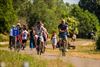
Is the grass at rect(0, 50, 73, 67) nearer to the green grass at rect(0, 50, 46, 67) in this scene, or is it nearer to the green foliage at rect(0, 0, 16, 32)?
the green grass at rect(0, 50, 46, 67)

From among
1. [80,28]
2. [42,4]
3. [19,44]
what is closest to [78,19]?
[80,28]

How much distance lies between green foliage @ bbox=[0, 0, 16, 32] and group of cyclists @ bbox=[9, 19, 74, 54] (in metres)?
31.3

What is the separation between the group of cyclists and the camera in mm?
22406

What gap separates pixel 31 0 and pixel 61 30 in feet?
165

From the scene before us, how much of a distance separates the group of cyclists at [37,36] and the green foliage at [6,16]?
31.3 metres

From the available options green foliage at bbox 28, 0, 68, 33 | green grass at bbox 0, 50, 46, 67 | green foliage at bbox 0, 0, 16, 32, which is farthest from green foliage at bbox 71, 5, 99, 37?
green grass at bbox 0, 50, 46, 67

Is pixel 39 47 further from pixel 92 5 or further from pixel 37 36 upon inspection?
pixel 92 5

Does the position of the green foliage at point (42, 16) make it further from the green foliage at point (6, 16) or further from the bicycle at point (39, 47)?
the bicycle at point (39, 47)

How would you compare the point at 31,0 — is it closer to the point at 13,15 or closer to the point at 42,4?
the point at 42,4

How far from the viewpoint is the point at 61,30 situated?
2219 centimetres

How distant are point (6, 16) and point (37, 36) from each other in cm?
3549

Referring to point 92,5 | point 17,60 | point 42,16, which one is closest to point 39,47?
point 17,60

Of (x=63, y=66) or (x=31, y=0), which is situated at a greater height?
(x=31, y=0)

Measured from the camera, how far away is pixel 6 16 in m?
59.2
